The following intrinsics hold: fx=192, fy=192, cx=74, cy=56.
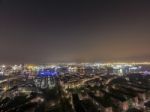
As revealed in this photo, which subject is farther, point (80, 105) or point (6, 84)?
point (6, 84)

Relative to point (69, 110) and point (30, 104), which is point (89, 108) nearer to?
point (69, 110)

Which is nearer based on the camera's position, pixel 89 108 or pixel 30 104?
pixel 89 108

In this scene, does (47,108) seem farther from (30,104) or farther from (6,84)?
(6,84)

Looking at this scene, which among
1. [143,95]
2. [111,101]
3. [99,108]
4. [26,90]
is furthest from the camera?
[26,90]

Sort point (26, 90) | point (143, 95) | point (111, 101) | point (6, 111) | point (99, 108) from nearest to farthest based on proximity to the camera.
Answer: point (6, 111), point (99, 108), point (111, 101), point (143, 95), point (26, 90)

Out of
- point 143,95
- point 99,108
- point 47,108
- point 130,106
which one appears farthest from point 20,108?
point 143,95

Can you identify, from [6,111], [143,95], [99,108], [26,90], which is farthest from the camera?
[26,90]

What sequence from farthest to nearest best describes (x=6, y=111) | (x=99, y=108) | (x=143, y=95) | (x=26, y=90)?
(x=26, y=90), (x=143, y=95), (x=99, y=108), (x=6, y=111)

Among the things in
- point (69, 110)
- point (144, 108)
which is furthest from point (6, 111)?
point (144, 108)
